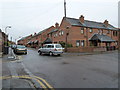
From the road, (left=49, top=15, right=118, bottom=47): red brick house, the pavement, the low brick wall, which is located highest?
(left=49, top=15, right=118, bottom=47): red brick house

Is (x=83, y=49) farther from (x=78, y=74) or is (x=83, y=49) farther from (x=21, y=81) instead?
(x=21, y=81)

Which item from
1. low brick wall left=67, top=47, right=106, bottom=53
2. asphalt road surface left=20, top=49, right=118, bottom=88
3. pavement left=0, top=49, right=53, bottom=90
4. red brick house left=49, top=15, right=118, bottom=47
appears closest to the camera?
pavement left=0, top=49, right=53, bottom=90

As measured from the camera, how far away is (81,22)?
1076 inches

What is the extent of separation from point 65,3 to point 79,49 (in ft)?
31.6

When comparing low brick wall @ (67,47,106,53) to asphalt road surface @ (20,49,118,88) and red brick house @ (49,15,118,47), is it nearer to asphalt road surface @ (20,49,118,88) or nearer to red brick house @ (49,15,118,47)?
red brick house @ (49,15,118,47)

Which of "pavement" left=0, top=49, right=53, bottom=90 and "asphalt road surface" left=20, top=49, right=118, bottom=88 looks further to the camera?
"asphalt road surface" left=20, top=49, right=118, bottom=88

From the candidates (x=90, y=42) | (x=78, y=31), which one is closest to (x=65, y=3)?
(x=78, y=31)

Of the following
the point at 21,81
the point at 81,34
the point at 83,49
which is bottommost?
the point at 21,81

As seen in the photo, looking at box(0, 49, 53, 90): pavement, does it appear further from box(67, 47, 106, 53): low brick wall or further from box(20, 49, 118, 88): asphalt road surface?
box(67, 47, 106, 53): low brick wall

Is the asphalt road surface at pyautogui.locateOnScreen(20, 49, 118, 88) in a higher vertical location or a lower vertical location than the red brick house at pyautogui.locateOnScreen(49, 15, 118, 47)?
lower

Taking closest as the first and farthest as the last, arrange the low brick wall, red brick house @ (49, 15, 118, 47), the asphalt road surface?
the asphalt road surface, the low brick wall, red brick house @ (49, 15, 118, 47)

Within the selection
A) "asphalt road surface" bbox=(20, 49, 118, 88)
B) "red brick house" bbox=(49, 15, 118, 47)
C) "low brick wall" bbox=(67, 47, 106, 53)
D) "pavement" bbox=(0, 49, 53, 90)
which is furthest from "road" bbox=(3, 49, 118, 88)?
"red brick house" bbox=(49, 15, 118, 47)

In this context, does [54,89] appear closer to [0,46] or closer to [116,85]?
[116,85]

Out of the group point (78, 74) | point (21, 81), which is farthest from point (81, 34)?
point (21, 81)
